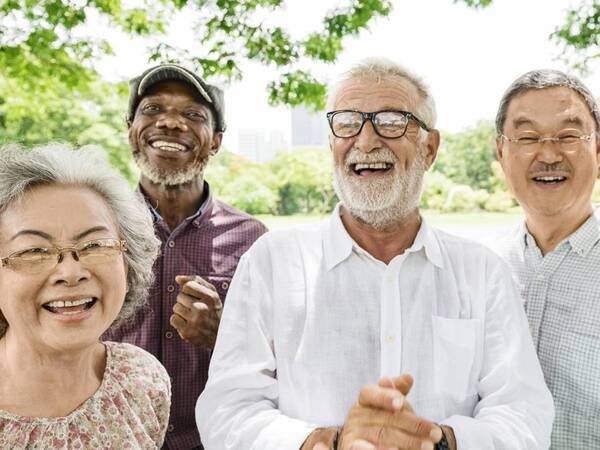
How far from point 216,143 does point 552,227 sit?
1.77 meters

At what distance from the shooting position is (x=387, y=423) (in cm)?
168

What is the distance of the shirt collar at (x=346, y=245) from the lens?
2.22 metres

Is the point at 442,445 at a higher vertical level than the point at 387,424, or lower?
lower

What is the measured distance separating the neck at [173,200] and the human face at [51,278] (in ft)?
3.57

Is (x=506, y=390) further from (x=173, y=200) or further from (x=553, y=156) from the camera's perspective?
(x=173, y=200)

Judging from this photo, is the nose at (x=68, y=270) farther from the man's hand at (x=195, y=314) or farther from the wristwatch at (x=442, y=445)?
the wristwatch at (x=442, y=445)

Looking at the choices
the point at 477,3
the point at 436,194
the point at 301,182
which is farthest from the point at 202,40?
the point at 301,182

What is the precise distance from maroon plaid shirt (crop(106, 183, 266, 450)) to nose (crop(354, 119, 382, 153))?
907 millimetres

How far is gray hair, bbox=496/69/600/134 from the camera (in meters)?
2.60

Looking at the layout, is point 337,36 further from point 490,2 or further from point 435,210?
point 435,210

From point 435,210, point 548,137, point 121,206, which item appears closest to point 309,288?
point 121,206

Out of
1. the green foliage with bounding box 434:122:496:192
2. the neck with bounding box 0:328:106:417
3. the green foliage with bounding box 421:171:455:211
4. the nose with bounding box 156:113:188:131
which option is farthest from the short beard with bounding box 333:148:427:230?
the green foliage with bounding box 434:122:496:192

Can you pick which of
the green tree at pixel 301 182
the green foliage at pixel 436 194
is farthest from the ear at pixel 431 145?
the green tree at pixel 301 182

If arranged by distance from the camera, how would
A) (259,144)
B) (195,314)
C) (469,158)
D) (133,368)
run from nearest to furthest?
1. (133,368)
2. (195,314)
3. (469,158)
4. (259,144)
